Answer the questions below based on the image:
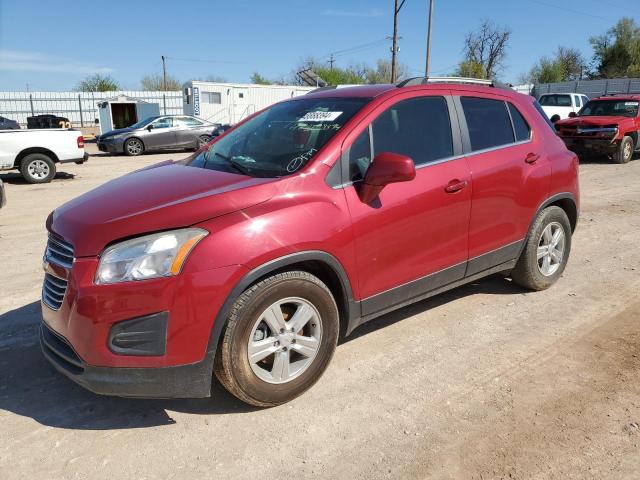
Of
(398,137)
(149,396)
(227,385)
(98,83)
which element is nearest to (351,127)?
(398,137)

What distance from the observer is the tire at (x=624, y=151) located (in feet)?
45.9

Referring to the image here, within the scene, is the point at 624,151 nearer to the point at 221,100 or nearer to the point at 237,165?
the point at 237,165

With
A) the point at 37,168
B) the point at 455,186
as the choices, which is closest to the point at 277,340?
the point at 455,186

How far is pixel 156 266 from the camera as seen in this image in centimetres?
247

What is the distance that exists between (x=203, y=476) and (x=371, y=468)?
0.80 metres

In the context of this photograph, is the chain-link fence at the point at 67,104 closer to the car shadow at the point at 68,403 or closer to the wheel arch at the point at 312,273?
the car shadow at the point at 68,403

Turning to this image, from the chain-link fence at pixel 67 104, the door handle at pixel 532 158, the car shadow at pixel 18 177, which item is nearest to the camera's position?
the door handle at pixel 532 158

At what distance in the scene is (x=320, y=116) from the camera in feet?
11.4

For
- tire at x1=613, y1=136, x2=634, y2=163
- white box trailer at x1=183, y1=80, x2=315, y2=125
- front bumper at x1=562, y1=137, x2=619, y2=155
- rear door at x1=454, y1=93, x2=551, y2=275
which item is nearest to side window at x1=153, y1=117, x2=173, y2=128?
white box trailer at x1=183, y1=80, x2=315, y2=125

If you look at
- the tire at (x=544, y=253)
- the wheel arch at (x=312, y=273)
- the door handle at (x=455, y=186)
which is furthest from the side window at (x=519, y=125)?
the wheel arch at (x=312, y=273)

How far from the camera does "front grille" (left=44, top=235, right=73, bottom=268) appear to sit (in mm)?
2605

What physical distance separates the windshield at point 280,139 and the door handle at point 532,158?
5.25ft

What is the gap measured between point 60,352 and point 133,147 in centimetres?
1742

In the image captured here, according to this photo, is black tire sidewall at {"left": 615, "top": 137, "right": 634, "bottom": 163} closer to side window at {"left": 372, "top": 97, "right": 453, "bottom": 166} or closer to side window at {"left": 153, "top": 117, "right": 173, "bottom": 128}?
side window at {"left": 372, "top": 97, "right": 453, "bottom": 166}
